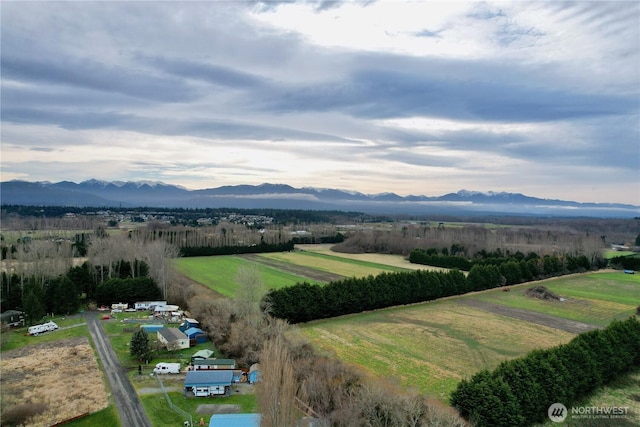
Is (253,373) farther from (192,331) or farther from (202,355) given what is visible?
(192,331)

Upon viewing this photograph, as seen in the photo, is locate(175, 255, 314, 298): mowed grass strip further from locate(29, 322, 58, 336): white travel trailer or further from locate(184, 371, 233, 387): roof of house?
locate(184, 371, 233, 387): roof of house

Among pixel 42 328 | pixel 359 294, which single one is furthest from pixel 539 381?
pixel 42 328

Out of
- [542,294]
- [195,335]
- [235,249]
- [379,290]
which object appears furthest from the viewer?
[235,249]

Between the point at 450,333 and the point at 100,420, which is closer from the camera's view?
the point at 100,420

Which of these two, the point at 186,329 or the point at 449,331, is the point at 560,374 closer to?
the point at 449,331

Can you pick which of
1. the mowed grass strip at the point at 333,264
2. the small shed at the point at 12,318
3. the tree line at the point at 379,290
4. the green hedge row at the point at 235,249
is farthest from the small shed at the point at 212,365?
the green hedge row at the point at 235,249

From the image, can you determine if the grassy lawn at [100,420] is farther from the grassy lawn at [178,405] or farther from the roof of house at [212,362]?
the roof of house at [212,362]
